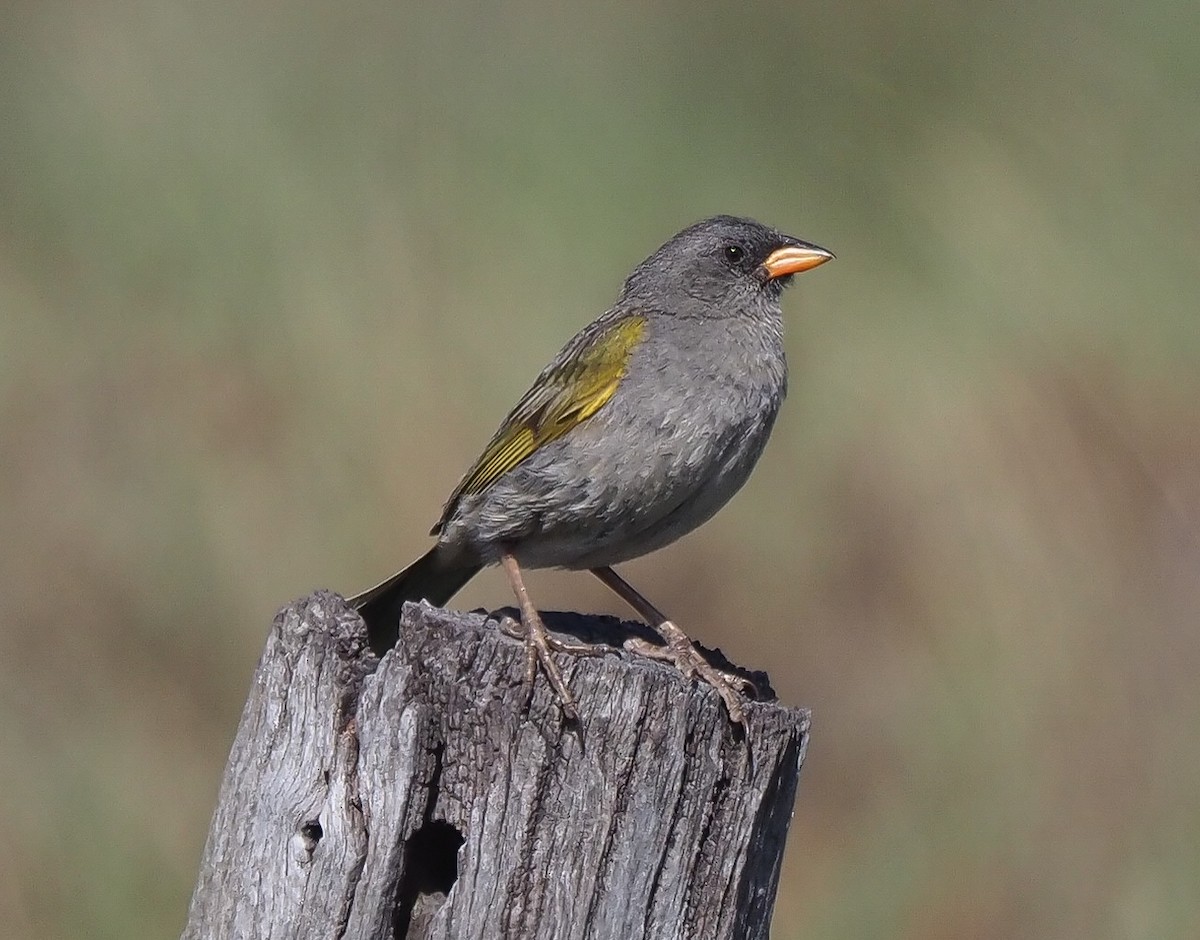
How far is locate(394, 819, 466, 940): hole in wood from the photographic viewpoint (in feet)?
11.3

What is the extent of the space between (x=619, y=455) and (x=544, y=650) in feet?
5.16

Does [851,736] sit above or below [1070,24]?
below

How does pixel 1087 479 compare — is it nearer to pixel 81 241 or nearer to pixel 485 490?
pixel 485 490

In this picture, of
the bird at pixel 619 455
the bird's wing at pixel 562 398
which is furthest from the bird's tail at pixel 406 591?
the bird's wing at pixel 562 398

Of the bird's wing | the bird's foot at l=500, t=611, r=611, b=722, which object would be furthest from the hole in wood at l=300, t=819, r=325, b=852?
the bird's wing

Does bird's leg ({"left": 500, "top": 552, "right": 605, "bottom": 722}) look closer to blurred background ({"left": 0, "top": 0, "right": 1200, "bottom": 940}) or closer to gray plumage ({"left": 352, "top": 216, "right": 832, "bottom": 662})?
gray plumage ({"left": 352, "top": 216, "right": 832, "bottom": 662})

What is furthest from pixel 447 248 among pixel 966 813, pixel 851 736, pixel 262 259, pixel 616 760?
pixel 616 760

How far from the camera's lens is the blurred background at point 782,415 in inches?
285

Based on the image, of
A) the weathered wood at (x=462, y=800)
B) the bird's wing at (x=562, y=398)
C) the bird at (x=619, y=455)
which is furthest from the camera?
the bird's wing at (x=562, y=398)

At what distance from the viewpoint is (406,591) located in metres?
5.47

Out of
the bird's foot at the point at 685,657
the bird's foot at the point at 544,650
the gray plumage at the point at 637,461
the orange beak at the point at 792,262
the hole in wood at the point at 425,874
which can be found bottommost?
the hole in wood at the point at 425,874

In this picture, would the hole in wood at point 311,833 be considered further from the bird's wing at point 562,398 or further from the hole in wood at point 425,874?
the bird's wing at point 562,398

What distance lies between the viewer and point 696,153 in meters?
8.59

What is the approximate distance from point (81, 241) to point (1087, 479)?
16.0ft
